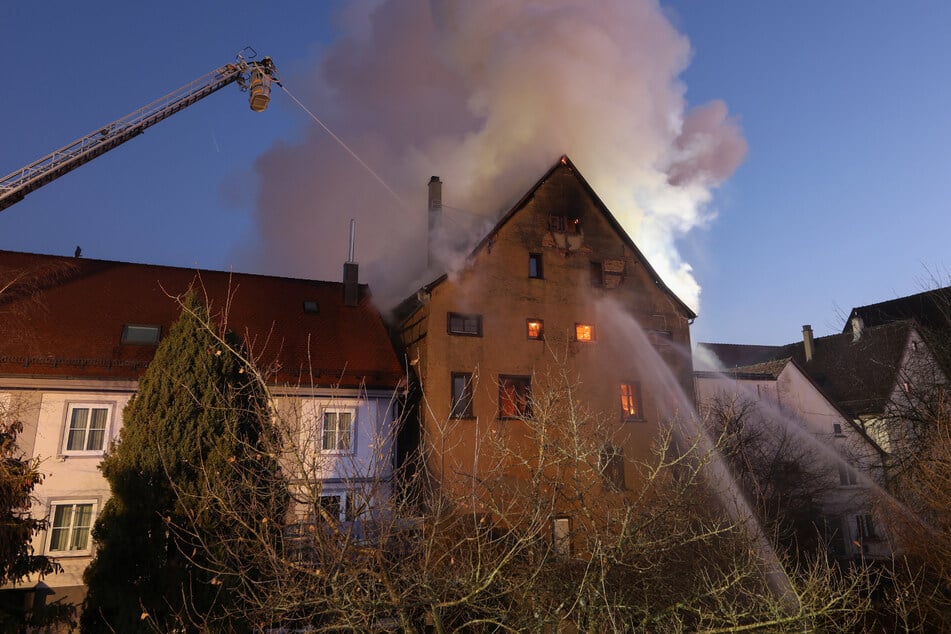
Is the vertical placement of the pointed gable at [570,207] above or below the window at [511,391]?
above

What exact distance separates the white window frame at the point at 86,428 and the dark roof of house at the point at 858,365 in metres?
31.3

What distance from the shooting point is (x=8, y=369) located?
63.8 ft

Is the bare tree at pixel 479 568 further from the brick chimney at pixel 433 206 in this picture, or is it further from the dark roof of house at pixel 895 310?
the dark roof of house at pixel 895 310

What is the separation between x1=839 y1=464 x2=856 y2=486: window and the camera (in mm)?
34438

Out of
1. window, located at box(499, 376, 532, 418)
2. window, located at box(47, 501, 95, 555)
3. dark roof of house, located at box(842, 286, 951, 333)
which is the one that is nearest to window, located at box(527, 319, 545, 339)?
window, located at box(499, 376, 532, 418)

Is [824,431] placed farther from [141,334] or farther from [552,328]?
[141,334]

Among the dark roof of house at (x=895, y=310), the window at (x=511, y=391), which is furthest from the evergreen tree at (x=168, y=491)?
the dark roof of house at (x=895, y=310)

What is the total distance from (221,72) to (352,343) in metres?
14.2

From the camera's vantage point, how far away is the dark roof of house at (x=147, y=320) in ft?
67.1

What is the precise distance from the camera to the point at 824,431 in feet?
116

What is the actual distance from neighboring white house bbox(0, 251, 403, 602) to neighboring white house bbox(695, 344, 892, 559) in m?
17.6

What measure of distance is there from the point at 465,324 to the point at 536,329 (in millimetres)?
2884

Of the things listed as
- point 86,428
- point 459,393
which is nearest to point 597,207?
point 459,393

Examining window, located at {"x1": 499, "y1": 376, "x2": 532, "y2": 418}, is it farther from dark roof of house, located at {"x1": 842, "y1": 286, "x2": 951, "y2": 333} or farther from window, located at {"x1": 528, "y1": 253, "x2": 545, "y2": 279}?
dark roof of house, located at {"x1": 842, "y1": 286, "x2": 951, "y2": 333}
